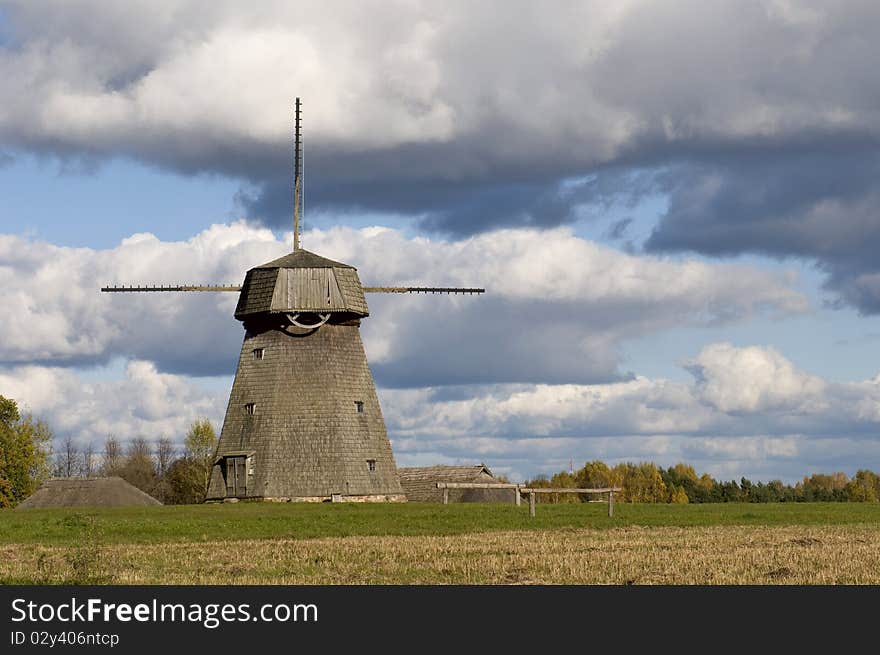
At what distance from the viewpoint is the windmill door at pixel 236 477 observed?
66.6m

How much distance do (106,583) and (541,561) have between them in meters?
9.16

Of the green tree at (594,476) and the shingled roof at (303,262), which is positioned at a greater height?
the shingled roof at (303,262)

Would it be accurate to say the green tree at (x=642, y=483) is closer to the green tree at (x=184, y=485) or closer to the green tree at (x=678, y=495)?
the green tree at (x=678, y=495)

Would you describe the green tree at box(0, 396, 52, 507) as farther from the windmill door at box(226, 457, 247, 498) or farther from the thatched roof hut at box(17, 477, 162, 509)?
→ the windmill door at box(226, 457, 247, 498)

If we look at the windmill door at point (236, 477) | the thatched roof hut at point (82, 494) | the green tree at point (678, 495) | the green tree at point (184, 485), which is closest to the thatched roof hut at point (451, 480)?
the thatched roof hut at point (82, 494)

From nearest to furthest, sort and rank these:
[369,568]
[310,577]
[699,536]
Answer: [310,577] < [369,568] < [699,536]

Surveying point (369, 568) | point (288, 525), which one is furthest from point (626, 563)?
point (288, 525)

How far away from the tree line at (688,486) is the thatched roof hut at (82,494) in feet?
119

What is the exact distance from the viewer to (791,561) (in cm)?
2775

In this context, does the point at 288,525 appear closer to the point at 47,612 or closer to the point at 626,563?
the point at 626,563

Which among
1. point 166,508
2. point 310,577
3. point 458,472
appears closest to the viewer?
point 310,577

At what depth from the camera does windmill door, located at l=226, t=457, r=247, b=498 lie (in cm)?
6656

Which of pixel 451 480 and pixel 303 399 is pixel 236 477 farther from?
pixel 451 480

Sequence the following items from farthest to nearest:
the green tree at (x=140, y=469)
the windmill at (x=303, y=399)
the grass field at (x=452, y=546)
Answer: the green tree at (x=140, y=469) < the windmill at (x=303, y=399) < the grass field at (x=452, y=546)
